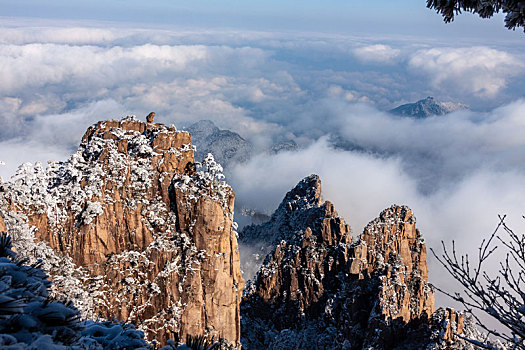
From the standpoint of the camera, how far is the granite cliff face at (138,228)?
1706 inches

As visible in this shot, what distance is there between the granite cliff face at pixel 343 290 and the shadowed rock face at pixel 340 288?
21cm

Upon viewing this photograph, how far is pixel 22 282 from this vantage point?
23.3ft

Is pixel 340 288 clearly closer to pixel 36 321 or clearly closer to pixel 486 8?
pixel 486 8

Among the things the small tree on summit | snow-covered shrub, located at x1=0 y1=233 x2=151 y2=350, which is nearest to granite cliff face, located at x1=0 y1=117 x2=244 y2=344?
snow-covered shrub, located at x1=0 y1=233 x2=151 y2=350

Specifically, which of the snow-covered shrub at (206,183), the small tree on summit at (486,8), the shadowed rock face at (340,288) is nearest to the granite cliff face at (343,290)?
the shadowed rock face at (340,288)

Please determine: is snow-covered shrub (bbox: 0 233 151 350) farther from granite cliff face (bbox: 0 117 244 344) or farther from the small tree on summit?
granite cliff face (bbox: 0 117 244 344)

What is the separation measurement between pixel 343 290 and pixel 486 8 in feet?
314

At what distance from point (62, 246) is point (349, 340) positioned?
67.1 meters

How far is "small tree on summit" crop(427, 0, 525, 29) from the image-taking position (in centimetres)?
737

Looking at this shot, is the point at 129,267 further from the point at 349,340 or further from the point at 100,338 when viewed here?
the point at 349,340

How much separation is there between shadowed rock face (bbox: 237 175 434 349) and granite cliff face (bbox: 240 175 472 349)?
212 millimetres

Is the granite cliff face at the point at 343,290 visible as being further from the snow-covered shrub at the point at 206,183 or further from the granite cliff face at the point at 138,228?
the snow-covered shrub at the point at 206,183

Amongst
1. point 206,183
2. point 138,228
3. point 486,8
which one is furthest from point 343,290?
point 486,8

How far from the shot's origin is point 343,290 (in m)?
94.3
